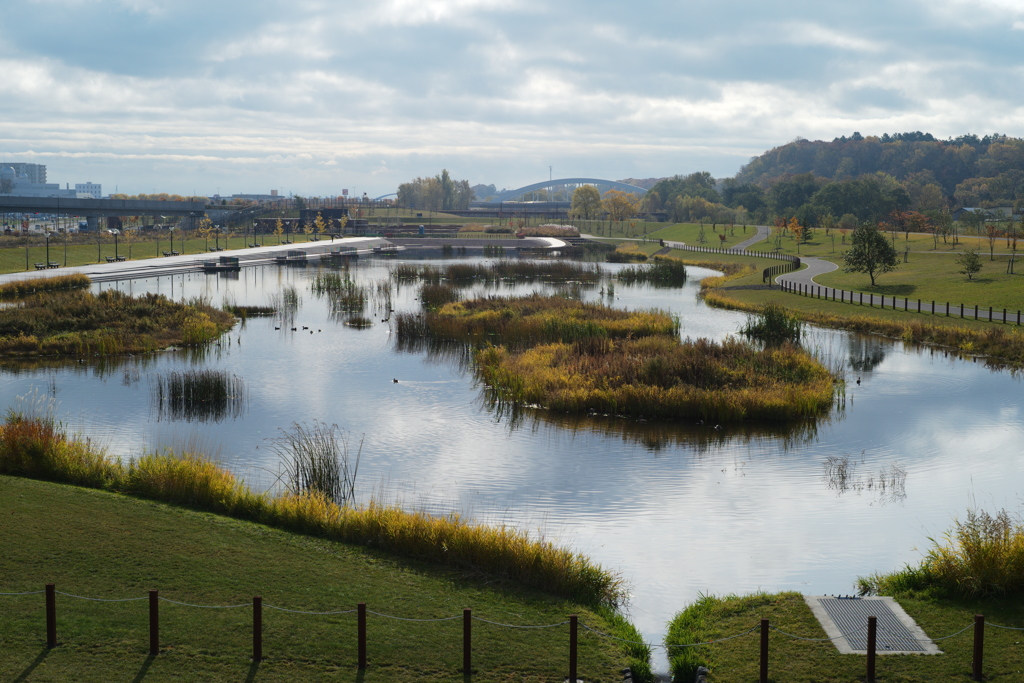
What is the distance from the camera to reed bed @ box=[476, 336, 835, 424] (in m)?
25.2

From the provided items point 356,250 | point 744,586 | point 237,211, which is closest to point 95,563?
point 744,586

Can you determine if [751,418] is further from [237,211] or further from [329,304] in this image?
[237,211]

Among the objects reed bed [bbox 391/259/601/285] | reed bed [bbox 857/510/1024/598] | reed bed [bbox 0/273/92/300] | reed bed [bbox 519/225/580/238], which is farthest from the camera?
reed bed [bbox 519/225/580/238]

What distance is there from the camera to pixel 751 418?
25016mm

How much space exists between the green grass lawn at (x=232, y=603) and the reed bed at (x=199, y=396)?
31.2 ft

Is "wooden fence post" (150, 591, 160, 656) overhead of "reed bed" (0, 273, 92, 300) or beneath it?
beneath

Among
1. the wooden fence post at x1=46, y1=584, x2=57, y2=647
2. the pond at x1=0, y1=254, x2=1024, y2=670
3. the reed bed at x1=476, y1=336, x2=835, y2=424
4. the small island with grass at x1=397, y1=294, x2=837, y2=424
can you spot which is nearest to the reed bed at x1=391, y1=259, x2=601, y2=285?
the small island with grass at x1=397, y1=294, x2=837, y2=424

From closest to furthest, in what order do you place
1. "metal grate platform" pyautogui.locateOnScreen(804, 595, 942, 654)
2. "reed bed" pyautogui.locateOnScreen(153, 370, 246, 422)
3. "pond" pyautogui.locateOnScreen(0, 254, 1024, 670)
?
"metal grate platform" pyautogui.locateOnScreen(804, 595, 942, 654) < "pond" pyautogui.locateOnScreen(0, 254, 1024, 670) < "reed bed" pyautogui.locateOnScreen(153, 370, 246, 422)

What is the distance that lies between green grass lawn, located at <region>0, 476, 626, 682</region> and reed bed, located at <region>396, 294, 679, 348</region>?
2066 centimetres

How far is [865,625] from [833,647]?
91cm

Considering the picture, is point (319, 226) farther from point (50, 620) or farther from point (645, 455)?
point (50, 620)

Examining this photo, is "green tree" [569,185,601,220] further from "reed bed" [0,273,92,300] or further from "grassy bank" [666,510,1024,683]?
"grassy bank" [666,510,1024,683]

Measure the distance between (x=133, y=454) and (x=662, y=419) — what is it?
13.8 meters

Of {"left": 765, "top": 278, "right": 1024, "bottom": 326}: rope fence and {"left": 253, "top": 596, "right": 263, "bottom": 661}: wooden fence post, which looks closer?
{"left": 253, "top": 596, "right": 263, "bottom": 661}: wooden fence post
